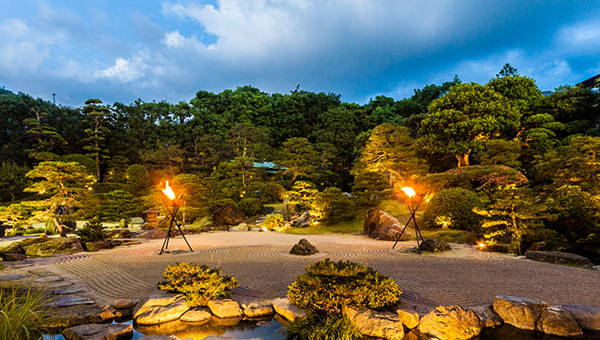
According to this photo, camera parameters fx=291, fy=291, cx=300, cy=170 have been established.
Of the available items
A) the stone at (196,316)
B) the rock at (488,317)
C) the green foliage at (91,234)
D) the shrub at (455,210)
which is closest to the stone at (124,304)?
the stone at (196,316)

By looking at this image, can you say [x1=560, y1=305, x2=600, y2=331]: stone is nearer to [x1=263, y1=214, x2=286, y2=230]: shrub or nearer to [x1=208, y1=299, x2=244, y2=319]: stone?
[x1=208, y1=299, x2=244, y2=319]: stone

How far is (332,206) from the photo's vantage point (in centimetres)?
1309

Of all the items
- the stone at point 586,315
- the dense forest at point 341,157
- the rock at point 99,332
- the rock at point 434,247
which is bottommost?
the rock at point 434,247

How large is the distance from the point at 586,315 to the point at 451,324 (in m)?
1.58

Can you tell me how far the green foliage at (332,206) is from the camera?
12977 millimetres

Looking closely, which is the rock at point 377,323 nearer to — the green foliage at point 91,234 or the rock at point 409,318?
the rock at point 409,318

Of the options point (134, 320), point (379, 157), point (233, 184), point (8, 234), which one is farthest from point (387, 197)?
point (8, 234)

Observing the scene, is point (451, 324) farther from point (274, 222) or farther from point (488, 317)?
point (274, 222)

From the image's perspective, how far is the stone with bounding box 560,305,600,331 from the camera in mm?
3201

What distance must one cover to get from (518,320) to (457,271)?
2.15 metres

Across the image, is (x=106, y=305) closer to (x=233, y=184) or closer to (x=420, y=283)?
(x=420, y=283)

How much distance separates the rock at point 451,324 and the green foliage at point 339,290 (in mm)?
512

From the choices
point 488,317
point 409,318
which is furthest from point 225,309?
point 488,317

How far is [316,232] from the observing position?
1216 cm
